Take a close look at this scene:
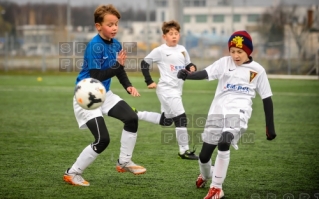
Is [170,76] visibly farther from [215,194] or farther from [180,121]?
[215,194]

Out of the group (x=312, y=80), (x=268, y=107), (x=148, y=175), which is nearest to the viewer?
(x=268, y=107)

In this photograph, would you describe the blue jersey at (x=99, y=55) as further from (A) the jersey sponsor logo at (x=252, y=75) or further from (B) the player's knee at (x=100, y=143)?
(A) the jersey sponsor logo at (x=252, y=75)

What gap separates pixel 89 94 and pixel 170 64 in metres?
3.26

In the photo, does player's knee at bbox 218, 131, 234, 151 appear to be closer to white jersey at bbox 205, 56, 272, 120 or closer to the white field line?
white jersey at bbox 205, 56, 272, 120

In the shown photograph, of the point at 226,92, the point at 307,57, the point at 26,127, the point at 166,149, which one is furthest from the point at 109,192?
the point at 307,57

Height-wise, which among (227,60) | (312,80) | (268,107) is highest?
(227,60)

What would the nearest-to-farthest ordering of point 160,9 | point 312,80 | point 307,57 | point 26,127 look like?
point 26,127, point 312,80, point 307,57, point 160,9

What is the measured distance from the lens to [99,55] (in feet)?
21.1

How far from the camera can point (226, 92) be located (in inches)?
240

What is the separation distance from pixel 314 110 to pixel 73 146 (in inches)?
288

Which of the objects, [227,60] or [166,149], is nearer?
[227,60]

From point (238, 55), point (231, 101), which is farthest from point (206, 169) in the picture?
point (238, 55)

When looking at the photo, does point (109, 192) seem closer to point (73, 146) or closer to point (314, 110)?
point (73, 146)

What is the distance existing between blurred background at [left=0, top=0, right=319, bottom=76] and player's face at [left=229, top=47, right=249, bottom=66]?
75.0 ft
